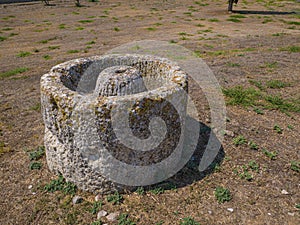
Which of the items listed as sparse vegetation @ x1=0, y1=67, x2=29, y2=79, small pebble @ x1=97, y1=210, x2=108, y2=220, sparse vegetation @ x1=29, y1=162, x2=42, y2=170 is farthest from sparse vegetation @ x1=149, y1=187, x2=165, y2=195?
sparse vegetation @ x1=0, y1=67, x2=29, y2=79

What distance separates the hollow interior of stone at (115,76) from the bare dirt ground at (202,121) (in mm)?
2122

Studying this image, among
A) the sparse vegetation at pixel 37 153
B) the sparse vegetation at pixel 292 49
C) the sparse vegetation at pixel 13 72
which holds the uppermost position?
the sparse vegetation at pixel 292 49

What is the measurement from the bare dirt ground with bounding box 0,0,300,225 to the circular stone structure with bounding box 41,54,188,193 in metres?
0.49

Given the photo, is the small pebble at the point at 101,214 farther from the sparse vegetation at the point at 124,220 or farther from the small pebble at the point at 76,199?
the small pebble at the point at 76,199

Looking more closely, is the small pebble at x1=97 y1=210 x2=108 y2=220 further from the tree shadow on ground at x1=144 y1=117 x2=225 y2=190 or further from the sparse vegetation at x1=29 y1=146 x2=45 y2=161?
the sparse vegetation at x1=29 y1=146 x2=45 y2=161

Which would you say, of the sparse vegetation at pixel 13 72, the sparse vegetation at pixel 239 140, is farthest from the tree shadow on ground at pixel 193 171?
the sparse vegetation at pixel 13 72

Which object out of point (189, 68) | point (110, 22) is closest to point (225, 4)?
point (110, 22)

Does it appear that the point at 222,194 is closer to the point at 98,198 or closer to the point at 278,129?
the point at 98,198

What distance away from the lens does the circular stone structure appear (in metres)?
4.91

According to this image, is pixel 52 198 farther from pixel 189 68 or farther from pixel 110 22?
pixel 110 22

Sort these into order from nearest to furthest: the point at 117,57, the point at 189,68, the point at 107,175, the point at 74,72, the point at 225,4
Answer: the point at 107,175
the point at 74,72
the point at 117,57
the point at 189,68
the point at 225,4

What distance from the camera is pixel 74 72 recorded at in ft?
21.9

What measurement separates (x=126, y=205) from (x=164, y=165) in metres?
1.12

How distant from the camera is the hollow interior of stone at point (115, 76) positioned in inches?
228
